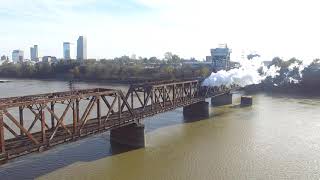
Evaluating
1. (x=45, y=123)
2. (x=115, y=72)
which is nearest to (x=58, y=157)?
(x=45, y=123)

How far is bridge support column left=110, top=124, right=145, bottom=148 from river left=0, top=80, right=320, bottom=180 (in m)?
0.88

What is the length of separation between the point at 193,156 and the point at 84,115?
11.0m

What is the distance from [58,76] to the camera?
623 feet

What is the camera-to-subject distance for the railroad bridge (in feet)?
91.6

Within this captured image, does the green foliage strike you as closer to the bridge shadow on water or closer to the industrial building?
the industrial building

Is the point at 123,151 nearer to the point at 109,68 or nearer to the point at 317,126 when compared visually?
the point at 317,126

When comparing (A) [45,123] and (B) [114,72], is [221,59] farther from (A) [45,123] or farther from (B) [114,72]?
(A) [45,123]

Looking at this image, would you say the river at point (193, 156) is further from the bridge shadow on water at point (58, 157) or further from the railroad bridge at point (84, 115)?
the railroad bridge at point (84, 115)

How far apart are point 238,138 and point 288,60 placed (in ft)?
330

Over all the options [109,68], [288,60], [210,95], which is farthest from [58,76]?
[210,95]

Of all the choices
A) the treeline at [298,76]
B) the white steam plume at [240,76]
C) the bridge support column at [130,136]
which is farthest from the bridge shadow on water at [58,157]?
the treeline at [298,76]

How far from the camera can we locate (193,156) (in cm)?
3866

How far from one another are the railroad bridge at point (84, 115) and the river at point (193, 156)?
8.22 feet

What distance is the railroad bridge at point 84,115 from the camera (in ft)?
91.6
